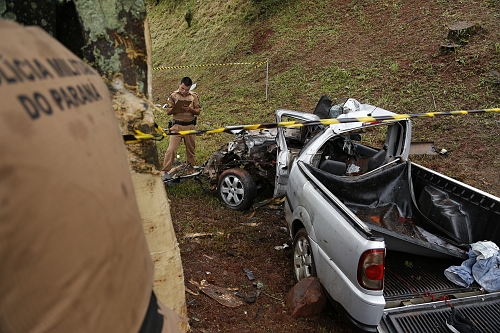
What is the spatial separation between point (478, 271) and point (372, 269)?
1199 millimetres

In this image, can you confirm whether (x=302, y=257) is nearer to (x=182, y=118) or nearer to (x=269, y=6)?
(x=182, y=118)

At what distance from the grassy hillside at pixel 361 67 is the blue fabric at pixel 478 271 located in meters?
3.87

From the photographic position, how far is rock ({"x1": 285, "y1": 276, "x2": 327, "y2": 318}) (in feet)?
10.8

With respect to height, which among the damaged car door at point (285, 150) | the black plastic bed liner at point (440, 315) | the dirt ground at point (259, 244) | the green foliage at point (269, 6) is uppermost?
the green foliage at point (269, 6)

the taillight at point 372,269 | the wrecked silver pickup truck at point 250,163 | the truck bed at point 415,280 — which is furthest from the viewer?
the wrecked silver pickup truck at point 250,163

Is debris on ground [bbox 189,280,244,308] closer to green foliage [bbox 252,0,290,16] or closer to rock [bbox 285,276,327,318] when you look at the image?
rock [bbox 285,276,327,318]

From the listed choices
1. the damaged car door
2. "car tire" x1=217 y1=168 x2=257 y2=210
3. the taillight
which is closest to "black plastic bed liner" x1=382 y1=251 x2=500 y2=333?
the taillight

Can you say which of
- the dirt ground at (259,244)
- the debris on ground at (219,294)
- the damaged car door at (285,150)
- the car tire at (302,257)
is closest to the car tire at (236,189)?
the dirt ground at (259,244)

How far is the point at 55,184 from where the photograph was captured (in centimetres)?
90

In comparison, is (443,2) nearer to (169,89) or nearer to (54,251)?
(169,89)

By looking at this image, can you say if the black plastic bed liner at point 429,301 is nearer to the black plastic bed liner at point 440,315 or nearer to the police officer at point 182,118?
the black plastic bed liner at point 440,315

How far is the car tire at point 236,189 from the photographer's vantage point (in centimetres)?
563

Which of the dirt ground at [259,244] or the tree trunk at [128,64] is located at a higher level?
the tree trunk at [128,64]

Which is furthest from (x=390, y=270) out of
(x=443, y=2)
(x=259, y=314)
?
(x=443, y=2)
